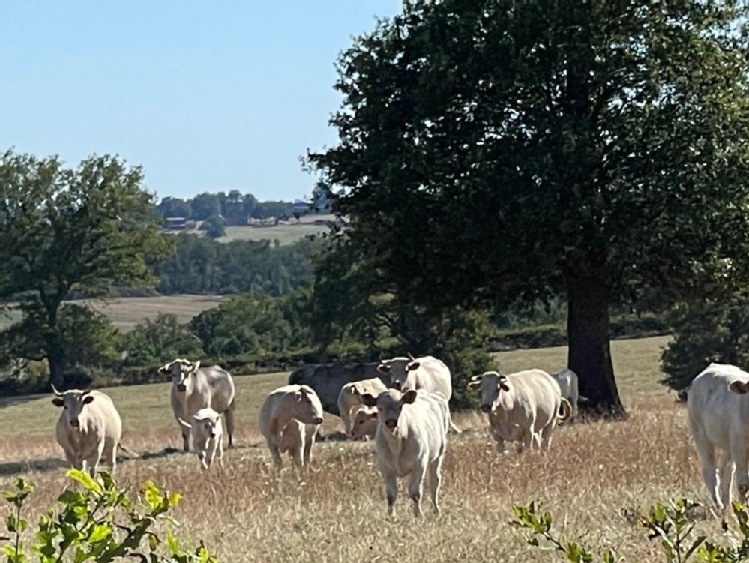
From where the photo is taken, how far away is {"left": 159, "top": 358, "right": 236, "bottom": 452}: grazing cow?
26.1 m

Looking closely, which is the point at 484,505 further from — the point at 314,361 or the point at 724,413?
the point at 314,361

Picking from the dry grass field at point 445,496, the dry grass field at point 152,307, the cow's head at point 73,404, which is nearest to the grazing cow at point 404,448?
the dry grass field at point 445,496

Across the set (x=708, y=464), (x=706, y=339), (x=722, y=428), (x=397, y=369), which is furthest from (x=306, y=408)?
(x=706, y=339)

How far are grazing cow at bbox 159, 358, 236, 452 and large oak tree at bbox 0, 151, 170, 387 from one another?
41.6 m

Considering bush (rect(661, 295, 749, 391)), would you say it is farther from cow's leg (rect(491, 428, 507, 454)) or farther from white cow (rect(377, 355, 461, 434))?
cow's leg (rect(491, 428, 507, 454))

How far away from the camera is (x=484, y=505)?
42.9 ft

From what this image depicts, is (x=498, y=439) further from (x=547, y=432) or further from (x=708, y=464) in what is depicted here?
(x=708, y=464)

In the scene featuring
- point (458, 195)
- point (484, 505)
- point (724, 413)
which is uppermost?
point (458, 195)

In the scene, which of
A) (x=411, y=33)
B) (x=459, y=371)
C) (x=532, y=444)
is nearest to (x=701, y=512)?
(x=532, y=444)

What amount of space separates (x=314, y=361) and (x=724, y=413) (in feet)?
174

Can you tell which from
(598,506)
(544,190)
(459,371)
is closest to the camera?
(598,506)

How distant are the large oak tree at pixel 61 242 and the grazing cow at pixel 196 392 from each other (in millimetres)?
41616

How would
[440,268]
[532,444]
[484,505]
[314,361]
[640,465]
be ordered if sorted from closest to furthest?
[484,505]
[640,465]
[532,444]
[440,268]
[314,361]

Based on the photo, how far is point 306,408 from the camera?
2017 centimetres
